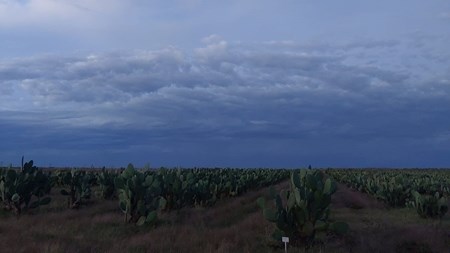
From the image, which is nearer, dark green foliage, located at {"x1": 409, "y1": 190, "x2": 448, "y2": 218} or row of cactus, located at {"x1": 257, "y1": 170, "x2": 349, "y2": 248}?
row of cactus, located at {"x1": 257, "y1": 170, "x2": 349, "y2": 248}

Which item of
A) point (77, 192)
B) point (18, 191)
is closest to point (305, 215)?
point (18, 191)

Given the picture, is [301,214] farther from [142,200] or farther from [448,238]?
[142,200]

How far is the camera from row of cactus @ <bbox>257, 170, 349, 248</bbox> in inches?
583

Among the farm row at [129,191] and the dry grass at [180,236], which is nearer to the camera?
the dry grass at [180,236]

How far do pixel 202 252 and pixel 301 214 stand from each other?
10.5ft

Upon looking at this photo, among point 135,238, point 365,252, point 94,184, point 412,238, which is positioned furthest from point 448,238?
point 94,184

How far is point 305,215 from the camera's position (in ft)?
48.9

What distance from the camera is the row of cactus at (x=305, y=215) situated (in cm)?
1480

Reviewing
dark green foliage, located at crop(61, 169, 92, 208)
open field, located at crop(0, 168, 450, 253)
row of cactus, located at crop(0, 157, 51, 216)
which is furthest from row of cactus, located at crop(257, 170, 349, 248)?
dark green foliage, located at crop(61, 169, 92, 208)

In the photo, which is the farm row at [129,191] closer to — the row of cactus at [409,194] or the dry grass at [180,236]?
the dry grass at [180,236]

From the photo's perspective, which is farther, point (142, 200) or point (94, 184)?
point (94, 184)

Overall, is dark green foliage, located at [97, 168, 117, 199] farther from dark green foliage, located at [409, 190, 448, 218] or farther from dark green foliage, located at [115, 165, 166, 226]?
dark green foliage, located at [409, 190, 448, 218]

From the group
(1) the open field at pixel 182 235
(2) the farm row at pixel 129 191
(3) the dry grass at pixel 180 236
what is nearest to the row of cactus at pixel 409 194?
(1) the open field at pixel 182 235

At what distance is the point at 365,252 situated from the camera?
1460cm
